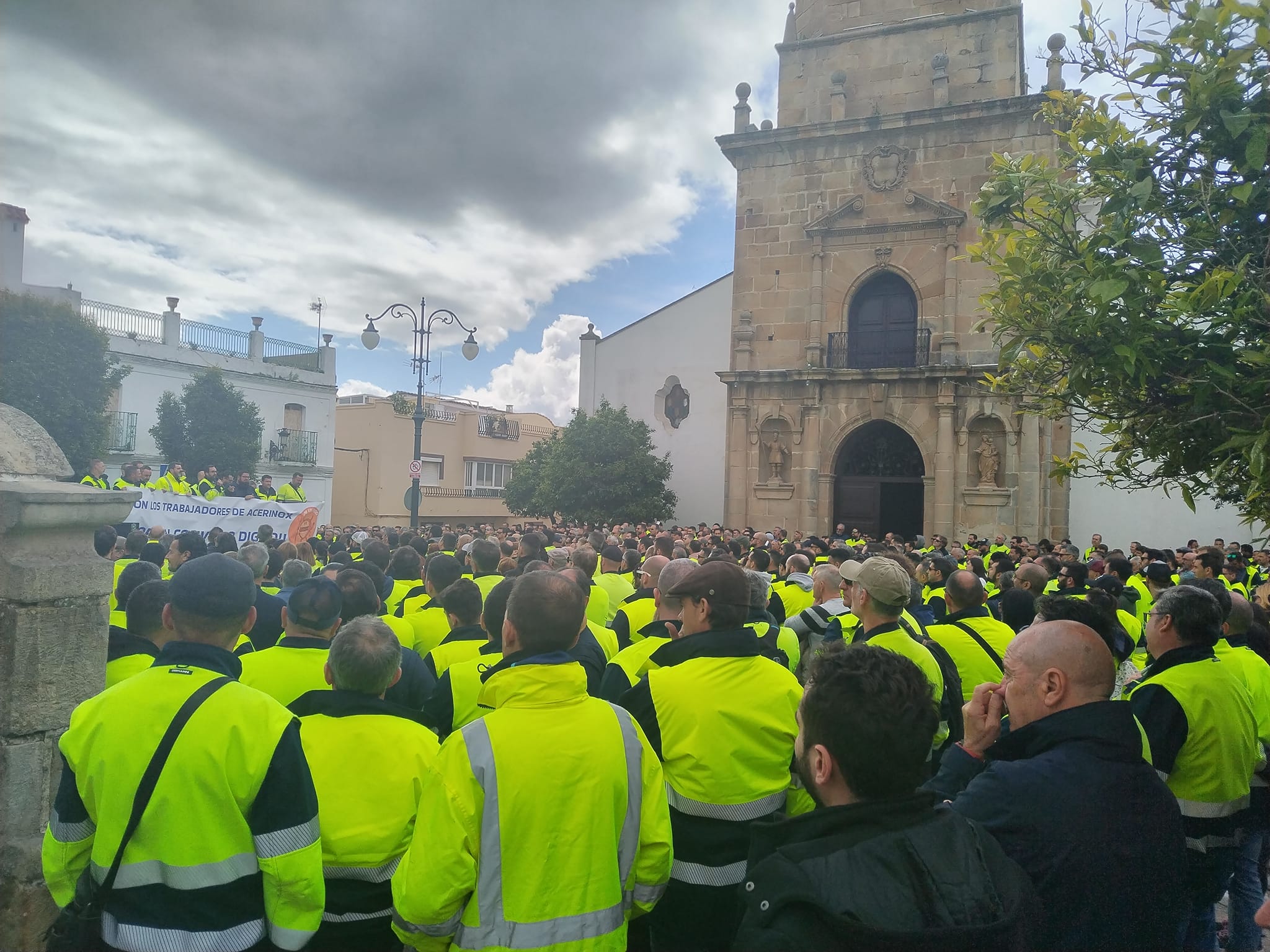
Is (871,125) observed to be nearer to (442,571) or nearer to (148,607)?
(442,571)

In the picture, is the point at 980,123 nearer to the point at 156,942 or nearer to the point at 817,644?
the point at 817,644

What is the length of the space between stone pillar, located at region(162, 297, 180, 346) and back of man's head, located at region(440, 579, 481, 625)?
2634 cm

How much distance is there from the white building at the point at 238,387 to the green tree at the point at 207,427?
433 millimetres

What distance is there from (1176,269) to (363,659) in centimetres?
383

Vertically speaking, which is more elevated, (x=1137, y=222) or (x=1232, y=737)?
(x=1137, y=222)

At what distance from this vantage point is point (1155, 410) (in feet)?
13.0

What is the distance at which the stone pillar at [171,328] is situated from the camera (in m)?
26.6

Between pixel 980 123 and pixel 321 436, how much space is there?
23290 millimetres

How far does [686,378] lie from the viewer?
24984 millimetres

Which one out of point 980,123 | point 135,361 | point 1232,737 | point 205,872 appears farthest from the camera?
point 135,361

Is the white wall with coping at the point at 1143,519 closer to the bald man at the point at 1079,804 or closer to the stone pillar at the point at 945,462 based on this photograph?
the stone pillar at the point at 945,462

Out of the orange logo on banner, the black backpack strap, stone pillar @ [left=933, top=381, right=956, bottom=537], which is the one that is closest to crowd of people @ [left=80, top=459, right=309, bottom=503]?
the orange logo on banner

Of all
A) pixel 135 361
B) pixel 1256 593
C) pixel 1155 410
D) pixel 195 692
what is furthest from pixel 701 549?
pixel 135 361

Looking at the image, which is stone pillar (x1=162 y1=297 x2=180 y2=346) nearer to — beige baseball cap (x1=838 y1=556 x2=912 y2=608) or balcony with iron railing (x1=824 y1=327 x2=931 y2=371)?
balcony with iron railing (x1=824 y1=327 x2=931 y2=371)
